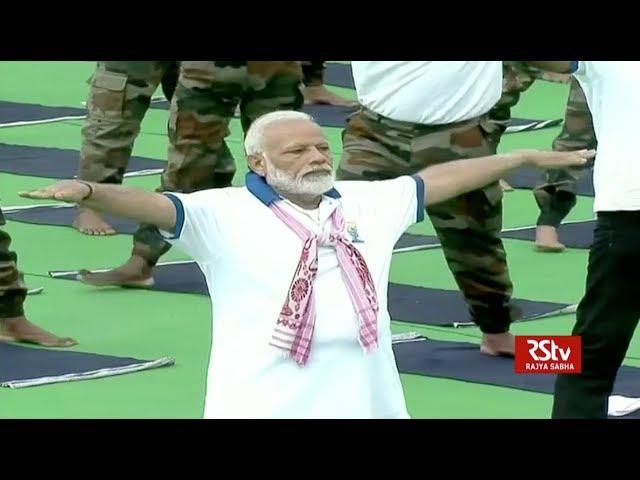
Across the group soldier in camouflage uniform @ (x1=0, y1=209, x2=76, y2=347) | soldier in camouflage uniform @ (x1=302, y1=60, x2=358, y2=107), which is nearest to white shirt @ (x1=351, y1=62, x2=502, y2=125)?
soldier in camouflage uniform @ (x1=0, y1=209, x2=76, y2=347)

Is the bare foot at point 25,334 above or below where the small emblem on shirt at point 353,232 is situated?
below

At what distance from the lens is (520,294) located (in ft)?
36.0


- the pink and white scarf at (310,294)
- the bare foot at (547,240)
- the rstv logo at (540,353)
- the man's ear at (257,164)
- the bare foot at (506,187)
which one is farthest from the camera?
the bare foot at (506,187)

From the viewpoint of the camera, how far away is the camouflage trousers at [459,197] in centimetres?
934

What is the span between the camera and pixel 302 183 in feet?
24.3

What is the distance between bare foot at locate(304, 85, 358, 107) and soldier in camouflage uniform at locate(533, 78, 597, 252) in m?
4.04

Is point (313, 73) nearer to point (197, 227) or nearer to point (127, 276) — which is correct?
point (127, 276)

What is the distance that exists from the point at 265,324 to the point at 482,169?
1.06 meters

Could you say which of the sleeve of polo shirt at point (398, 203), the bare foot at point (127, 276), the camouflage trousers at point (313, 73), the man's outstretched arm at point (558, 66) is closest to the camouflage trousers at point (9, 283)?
the bare foot at point (127, 276)

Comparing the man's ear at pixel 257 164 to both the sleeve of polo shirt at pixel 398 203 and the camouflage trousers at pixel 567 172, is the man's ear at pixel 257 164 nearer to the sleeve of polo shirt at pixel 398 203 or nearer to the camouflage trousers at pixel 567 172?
the sleeve of polo shirt at pixel 398 203

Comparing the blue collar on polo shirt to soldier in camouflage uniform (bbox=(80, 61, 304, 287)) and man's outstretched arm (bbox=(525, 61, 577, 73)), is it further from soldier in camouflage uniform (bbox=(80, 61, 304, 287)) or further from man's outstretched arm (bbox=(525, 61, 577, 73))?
soldier in camouflage uniform (bbox=(80, 61, 304, 287))

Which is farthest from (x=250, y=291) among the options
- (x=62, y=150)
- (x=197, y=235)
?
(x=62, y=150)

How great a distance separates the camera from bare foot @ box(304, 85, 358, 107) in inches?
623
